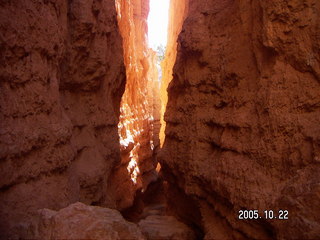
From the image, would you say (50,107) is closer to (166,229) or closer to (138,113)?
(166,229)

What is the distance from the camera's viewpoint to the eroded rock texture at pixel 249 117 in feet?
10.7

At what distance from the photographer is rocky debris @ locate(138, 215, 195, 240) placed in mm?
4932

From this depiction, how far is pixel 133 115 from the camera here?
10.3 m

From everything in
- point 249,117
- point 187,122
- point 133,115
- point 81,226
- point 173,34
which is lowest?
point 133,115

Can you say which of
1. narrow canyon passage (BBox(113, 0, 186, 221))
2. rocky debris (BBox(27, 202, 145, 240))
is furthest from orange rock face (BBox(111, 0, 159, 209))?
rocky debris (BBox(27, 202, 145, 240))

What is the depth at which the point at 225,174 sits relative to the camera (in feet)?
13.3

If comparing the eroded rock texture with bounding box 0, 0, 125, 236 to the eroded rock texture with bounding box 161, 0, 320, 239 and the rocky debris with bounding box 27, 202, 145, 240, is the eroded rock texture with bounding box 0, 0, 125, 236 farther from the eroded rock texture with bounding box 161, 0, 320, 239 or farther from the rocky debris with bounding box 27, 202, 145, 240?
the eroded rock texture with bounding box 161, 0, 320, 239

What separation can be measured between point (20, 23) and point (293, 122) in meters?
3.10

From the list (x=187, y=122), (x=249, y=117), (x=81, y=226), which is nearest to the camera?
(x=81, y=226)

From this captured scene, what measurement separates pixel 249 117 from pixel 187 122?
4.76ft

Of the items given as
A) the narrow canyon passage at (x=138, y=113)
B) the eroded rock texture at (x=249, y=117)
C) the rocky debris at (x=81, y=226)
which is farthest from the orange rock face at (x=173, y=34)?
the rocky debris at (x=81, y=226)
